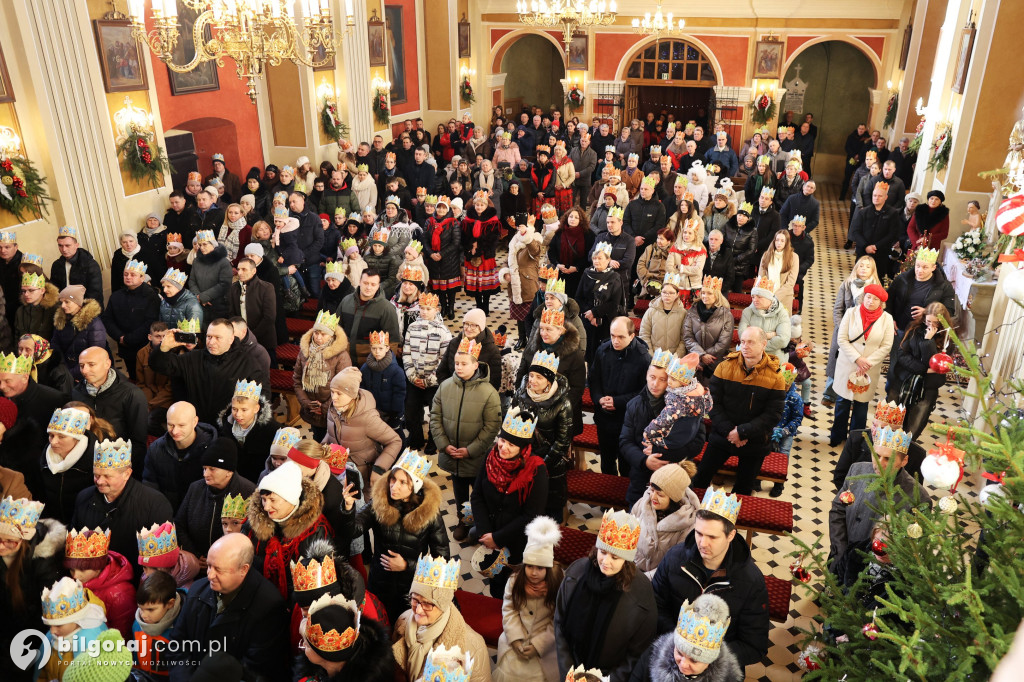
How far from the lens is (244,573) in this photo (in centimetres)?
354

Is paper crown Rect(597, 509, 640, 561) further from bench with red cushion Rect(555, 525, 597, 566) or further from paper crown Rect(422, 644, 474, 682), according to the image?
bench with red cushion Rect(555, 525, 597, 566)

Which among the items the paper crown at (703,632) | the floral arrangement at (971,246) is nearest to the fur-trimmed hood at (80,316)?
the paper crown at (703,632)

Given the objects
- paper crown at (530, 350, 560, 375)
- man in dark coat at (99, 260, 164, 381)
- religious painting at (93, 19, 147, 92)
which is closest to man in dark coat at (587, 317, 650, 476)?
paper crown at (530, 350, 560, 375)

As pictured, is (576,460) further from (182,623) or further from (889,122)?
(889,122)

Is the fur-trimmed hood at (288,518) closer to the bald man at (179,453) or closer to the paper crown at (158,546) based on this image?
the paper crown at (158,546)

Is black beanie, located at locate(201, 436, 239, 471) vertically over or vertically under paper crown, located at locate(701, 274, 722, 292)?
under

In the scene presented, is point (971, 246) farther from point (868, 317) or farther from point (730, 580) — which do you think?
point (730, 580)

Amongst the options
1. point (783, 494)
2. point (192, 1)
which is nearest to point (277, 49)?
point (192, 1)

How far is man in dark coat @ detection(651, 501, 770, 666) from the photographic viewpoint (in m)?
3.65

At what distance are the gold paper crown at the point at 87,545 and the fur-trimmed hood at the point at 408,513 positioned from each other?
1479 mm

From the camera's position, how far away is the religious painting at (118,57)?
10039 millimetres

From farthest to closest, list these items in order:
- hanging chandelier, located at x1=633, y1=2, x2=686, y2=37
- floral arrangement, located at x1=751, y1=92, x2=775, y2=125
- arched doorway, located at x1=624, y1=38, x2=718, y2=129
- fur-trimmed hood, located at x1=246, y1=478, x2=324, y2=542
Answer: arched doorway, located at x1=624, y1=38, x2=718, y2=129
floral arrangement, located at x1=751, y1=92, x2=775, y2=125
hanging chandelier, located at x1=633, y1=2, x2=686, y2=37
fur-trimmed hood, located at x1=246, y1=478, x2=324, y2=542

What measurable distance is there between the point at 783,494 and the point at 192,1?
7.48 m

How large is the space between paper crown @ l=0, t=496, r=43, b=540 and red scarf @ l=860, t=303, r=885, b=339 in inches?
264
